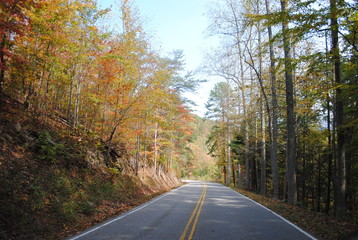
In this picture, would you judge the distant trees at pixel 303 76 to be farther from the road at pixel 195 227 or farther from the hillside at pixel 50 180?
the hillside at pixel 50 180

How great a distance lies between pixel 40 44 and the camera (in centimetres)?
988

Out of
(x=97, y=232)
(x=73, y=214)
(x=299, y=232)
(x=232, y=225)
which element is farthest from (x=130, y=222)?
(x=299, y=232)

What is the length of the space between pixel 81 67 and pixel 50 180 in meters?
6.09

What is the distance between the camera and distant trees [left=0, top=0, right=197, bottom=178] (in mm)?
9130

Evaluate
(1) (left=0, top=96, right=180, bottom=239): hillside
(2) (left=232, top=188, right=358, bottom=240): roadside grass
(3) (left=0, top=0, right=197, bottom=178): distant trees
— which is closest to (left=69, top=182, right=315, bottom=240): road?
(2) (left=232, top=188, right=358, bottom=240): roadside grass

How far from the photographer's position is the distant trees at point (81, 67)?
913 centimetres

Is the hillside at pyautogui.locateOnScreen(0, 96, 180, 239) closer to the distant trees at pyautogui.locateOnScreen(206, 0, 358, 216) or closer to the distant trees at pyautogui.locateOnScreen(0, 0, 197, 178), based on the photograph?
the distant trees at pyautogui.locateOnScreen(0, 0, 197, 178)

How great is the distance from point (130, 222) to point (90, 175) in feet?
16.8

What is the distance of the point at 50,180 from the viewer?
27.2 ft

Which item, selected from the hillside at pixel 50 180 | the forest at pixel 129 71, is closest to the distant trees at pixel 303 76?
the forest at pixel 129 71

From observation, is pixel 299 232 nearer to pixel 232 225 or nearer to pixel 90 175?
pixel 232 225

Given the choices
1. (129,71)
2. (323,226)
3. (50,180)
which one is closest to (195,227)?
(323,226)

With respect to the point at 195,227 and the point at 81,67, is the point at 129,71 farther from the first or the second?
the point at 195,227

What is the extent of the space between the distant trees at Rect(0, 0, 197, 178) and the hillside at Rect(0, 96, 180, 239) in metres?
0.88
